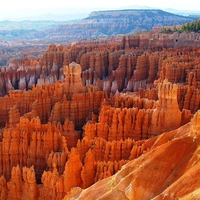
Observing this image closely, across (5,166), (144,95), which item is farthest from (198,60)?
(5,166)

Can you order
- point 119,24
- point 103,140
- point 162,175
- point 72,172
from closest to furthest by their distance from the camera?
point 162,175, point 72,172, point 103,140, point 119,24

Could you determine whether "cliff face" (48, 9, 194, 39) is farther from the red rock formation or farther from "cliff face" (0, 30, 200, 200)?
the red rock formation

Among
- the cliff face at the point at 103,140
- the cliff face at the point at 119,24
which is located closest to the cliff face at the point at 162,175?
the cliff face at the point at 103,140

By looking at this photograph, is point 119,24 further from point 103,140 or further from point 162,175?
point 162,175

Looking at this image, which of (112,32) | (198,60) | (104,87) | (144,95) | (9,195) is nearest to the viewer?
(9,195)

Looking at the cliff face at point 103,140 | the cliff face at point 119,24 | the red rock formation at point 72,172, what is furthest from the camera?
the cliff face at point 119,24

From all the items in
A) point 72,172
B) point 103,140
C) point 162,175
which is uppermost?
point 162,175

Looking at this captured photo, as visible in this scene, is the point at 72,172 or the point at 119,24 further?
the point at 119,24

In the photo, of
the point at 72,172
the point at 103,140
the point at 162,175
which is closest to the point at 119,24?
the point at 103,140

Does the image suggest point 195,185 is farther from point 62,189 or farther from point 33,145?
point 33,145

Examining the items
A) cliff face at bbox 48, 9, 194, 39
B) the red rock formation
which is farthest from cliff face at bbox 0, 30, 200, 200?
cliff face at bbox 48, 9, 194, 39

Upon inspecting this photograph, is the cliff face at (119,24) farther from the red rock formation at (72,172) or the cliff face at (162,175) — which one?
the cliff face at (162,175)
